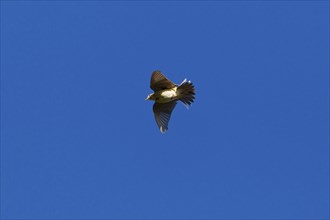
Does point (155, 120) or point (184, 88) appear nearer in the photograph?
point (184, 88)

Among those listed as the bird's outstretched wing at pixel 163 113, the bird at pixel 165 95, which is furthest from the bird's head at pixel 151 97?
the bird's outstretched wing at pixel 163 113

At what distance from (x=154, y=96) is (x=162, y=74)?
1288mm

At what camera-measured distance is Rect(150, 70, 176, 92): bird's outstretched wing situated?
2228 centimetres

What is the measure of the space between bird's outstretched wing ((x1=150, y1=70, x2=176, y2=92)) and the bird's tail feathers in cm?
35

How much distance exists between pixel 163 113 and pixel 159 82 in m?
1.69

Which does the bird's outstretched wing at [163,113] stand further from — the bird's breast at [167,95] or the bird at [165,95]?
the bird's breast at [167,95]

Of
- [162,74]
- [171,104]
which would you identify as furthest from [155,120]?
[162,74]

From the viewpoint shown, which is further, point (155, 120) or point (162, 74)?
point (155, 120)

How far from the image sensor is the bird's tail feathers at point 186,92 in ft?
73.5

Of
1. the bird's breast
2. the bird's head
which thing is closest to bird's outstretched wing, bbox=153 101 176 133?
the bird's head

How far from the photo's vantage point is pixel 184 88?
22.5 m

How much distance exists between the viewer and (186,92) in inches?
893

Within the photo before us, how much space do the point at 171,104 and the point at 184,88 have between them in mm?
1681

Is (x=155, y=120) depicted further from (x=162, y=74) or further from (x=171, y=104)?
(x=162, y=74)
